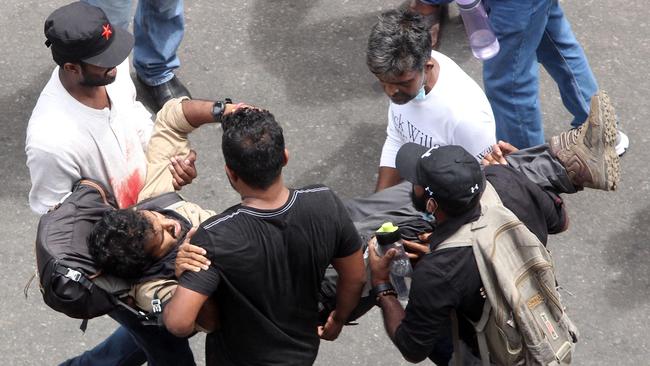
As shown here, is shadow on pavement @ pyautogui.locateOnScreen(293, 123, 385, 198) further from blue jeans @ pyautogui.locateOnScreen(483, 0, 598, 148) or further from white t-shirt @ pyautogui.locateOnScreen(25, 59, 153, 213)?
white t-shirt @ pyautogui.locateOnScreen(25, 59, 153, 213)

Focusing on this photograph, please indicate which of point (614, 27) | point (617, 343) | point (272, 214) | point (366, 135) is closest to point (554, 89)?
point (614, 27)

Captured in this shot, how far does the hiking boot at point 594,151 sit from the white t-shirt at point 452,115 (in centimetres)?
45

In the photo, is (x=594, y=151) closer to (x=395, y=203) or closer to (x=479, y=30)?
(x=395, y=203)

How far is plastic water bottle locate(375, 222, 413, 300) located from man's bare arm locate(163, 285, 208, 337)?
718 mm

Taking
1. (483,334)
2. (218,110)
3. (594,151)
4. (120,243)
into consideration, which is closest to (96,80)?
(218,110)

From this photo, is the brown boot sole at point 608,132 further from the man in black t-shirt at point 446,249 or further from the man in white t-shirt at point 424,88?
the man in white t-shirt at point 424,88

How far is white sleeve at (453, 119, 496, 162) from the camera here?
457cm

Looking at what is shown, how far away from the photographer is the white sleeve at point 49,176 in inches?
165

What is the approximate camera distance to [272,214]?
11.9 ft

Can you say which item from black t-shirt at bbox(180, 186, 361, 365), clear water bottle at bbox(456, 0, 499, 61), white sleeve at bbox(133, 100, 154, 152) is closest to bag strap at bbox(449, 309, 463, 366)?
black t-shirt at bbox(180, 186, 361, 365)

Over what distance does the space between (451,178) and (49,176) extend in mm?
1675

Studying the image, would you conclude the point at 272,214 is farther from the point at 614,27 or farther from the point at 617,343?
the point at 614,27

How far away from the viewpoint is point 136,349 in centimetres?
482

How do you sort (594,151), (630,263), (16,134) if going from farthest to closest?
(16,134), (630,263), (594,151)
